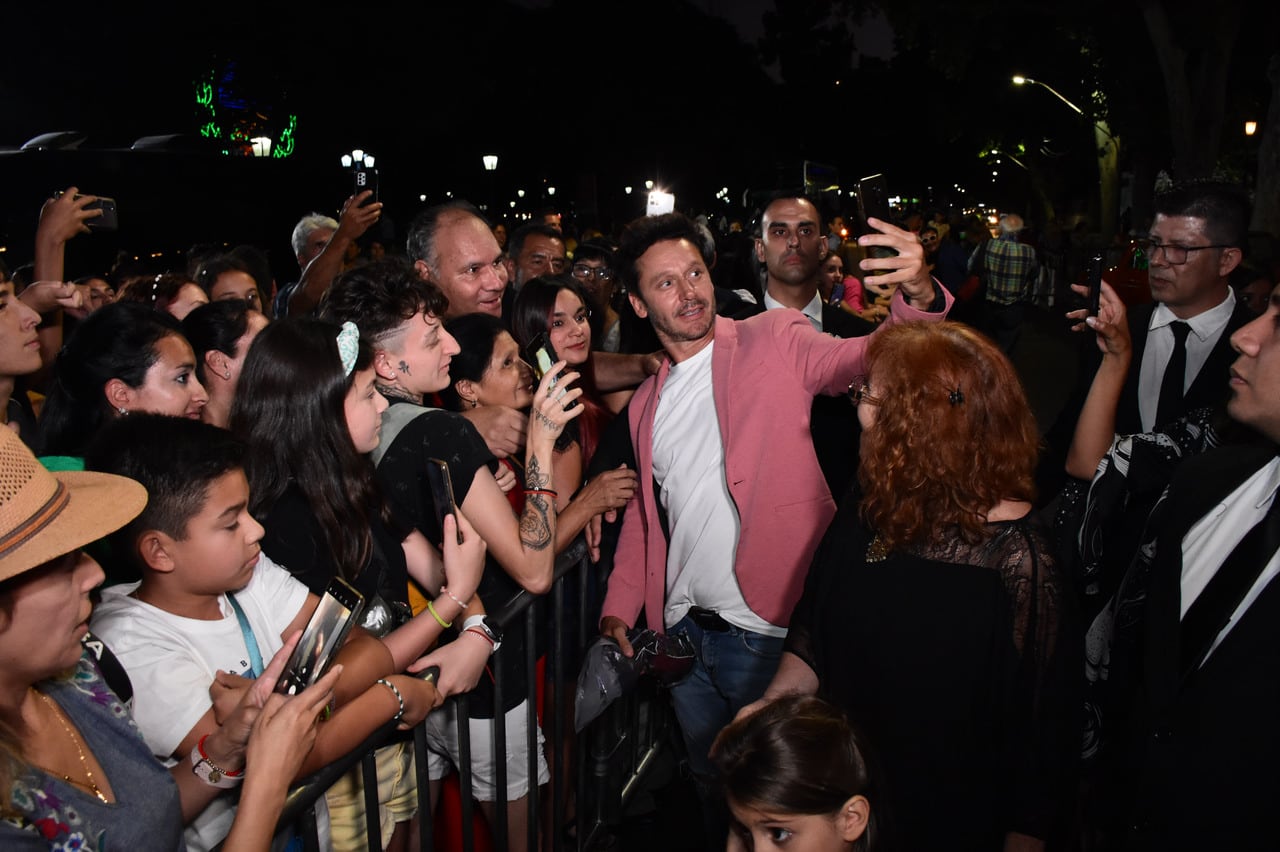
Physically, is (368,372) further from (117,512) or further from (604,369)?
(604,369)

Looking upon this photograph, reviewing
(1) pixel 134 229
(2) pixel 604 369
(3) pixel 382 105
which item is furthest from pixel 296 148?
(2) pixel 604 369

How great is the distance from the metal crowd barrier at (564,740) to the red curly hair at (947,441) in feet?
4.12

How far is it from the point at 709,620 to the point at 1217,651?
1.65 metres

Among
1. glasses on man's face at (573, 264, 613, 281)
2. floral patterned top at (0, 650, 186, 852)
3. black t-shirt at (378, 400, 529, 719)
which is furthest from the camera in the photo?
glasses on man's face at (573, 264, 613, 281)

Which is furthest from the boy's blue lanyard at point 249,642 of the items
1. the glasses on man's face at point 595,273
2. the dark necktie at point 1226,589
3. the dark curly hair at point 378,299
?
the glasses on man's face at point 595,273

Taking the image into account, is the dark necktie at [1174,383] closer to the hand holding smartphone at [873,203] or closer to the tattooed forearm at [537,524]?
the hand holding smartphone at [873,203]

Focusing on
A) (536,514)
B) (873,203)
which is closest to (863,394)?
(873,203)

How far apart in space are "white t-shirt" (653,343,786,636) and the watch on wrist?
91cm

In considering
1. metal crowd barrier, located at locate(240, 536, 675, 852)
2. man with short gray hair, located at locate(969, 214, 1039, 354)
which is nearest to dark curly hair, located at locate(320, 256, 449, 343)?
metal crowd barrier, located at locate(240, 536, 675, 852)

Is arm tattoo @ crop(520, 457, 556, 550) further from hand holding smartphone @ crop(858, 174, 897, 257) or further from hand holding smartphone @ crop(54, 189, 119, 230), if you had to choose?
hand holding smartphone @ crop(54, 189, 119, 230)

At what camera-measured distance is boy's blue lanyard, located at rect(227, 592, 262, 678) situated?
230 cm

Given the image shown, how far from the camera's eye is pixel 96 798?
1.61 meters

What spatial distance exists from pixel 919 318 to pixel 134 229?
1734cm

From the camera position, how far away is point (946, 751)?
2398 millimetres
